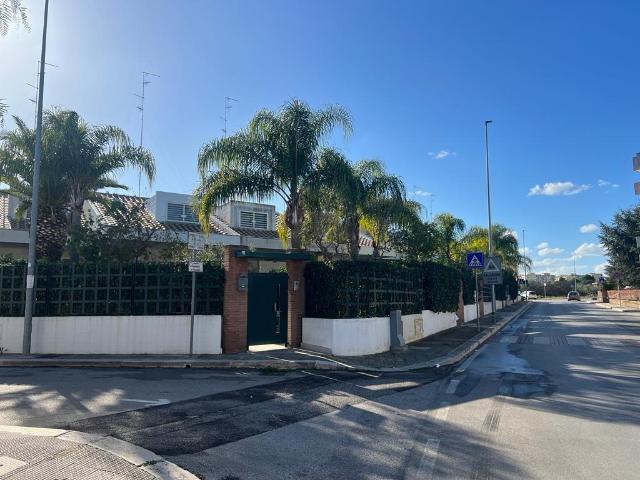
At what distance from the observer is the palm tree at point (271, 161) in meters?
15.3

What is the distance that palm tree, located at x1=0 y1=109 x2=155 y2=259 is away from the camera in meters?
15.5

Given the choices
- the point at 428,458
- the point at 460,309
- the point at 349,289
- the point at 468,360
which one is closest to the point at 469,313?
the point at 460,309

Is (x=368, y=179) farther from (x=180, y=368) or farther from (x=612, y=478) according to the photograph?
(x=612, y=478)

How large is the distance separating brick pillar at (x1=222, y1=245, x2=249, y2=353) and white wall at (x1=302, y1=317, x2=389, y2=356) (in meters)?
1.81

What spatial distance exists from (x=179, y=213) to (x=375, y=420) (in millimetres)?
22840

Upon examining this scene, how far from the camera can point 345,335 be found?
13.2 m

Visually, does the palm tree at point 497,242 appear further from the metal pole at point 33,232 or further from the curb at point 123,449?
the curb at point 123,449

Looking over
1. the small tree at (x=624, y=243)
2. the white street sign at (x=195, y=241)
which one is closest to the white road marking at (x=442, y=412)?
the white street sign at (x=195, y=241)

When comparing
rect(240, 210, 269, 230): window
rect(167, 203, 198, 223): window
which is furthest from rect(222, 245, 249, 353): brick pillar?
rect(240, 210, 269, 230): window

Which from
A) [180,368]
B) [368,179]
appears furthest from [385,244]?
[180,368]

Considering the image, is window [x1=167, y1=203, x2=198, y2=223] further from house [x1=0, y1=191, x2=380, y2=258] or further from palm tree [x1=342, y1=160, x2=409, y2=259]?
palm tree [x1=342, y1=160, x2=409, y2=259]

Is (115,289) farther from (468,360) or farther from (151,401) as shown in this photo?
(468,360)

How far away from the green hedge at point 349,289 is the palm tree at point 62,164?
6.76m

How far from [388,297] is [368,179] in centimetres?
495
